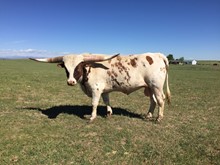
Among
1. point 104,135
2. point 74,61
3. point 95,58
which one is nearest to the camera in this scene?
point 104,135

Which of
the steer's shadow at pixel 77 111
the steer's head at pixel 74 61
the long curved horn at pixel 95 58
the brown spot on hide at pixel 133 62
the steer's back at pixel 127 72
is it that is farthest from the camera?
the steer's shadow at pixel 77 111

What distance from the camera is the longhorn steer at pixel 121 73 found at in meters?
8.74

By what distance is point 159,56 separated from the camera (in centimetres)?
908

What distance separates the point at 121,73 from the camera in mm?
8984

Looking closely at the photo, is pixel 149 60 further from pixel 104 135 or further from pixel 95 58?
pixel 104 135

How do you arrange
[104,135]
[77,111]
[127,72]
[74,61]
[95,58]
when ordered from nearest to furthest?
[104,135]
[74,61]
[95,58]
[127,72]
[77,111]

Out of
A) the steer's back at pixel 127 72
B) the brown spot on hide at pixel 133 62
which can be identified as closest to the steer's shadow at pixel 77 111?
the steer's back at pixel 127 72

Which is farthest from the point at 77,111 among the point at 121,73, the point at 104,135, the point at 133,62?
the point at 133,62

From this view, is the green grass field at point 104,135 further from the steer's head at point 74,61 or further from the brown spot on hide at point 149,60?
the brown spot on hide at point 149,60

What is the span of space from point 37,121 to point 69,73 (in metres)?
2.18

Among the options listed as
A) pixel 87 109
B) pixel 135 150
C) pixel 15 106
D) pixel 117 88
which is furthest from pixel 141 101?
pixel 135 150

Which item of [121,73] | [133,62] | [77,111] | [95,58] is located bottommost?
[77,111]

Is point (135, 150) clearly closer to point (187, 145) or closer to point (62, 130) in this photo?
point (187, 145)

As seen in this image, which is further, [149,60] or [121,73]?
[121,73]
